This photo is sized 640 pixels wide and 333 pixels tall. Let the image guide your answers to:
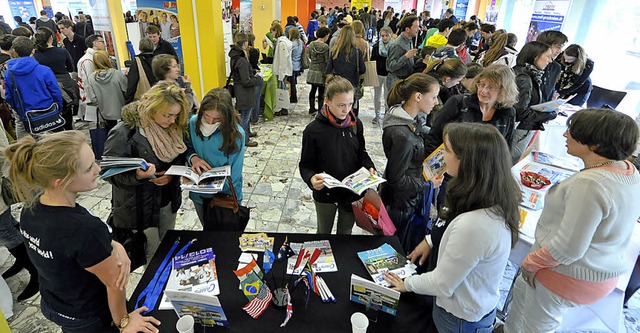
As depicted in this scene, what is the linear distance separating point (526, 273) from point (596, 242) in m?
0.40

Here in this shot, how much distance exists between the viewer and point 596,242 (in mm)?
1632

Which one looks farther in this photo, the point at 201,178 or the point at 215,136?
the point at 215,136

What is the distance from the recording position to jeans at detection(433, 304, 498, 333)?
1.50 metres

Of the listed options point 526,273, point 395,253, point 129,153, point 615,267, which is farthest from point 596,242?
point 129,153

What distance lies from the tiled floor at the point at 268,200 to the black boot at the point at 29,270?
0.17ft

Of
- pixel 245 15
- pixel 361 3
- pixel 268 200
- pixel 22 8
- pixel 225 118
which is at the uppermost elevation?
pixel 361 3

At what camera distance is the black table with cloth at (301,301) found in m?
1.51

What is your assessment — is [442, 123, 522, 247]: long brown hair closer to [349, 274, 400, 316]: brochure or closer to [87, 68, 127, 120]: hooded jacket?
[349, 274, 400, 316]: brochure

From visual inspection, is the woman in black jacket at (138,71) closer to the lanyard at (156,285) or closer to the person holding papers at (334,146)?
the person holding papers at (334,146)

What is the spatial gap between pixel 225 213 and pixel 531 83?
322 cm

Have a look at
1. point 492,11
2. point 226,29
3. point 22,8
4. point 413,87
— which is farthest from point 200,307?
point 22,8

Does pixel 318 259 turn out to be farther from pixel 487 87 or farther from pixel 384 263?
pixel 487 87

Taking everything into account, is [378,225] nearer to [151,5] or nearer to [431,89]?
[431,89]

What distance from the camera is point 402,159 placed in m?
2.24
